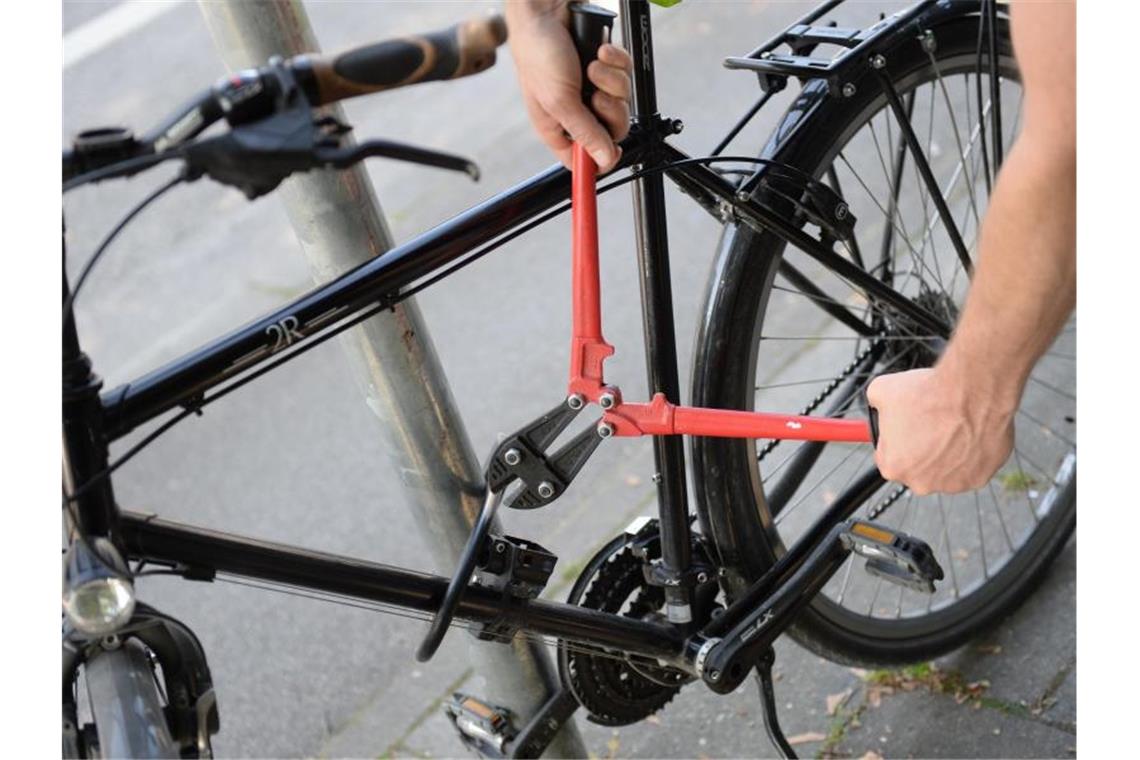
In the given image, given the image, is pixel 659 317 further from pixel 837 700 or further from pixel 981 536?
pixel 981 536

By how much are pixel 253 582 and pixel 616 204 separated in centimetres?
304

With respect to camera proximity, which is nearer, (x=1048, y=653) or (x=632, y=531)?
(x=632, y=531)

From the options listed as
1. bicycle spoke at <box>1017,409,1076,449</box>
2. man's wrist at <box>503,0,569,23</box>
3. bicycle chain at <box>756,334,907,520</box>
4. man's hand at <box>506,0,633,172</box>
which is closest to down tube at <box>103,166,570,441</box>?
man's hand at <box>506,0,633,172</box>

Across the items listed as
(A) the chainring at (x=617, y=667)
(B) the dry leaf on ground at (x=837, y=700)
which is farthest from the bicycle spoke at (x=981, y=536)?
(A) the chainring at (x=617, y=667)

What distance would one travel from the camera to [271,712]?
3166 millimetres

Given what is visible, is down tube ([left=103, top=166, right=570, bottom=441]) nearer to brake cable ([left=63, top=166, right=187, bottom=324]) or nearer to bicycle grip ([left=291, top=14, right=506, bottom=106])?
brake cable ([left=63, top=166, right=187, bottom=324])

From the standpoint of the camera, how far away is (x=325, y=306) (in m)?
1.81

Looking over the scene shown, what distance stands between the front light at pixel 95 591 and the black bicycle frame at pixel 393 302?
0.04 meters

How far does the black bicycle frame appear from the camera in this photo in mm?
1627

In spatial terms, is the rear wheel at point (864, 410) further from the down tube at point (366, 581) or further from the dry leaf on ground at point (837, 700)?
the down tube at point (366, 581)

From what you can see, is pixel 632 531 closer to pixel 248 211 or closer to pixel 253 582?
pixel 253 582

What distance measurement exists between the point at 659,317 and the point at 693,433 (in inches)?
6.9

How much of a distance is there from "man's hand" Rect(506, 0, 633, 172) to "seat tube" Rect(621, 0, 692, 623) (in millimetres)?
92

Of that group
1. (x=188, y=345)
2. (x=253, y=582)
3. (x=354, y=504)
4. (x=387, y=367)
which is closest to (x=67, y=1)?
(x=188, y=345)
